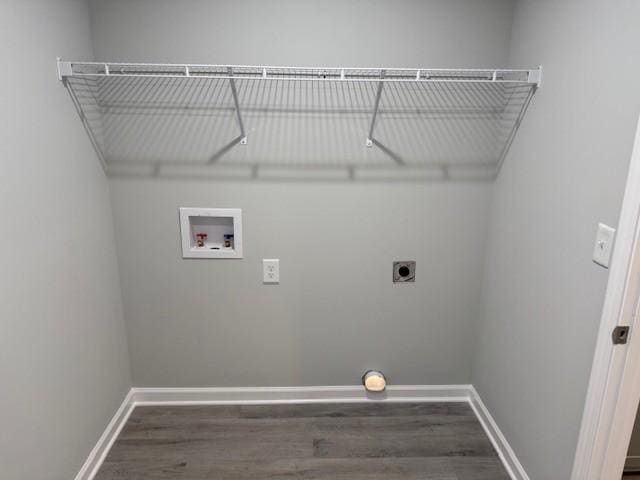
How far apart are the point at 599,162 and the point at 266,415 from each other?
186cm

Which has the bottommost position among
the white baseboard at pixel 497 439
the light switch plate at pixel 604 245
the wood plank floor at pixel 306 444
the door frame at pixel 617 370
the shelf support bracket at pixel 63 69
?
the wood plank floor at pixel 306 444

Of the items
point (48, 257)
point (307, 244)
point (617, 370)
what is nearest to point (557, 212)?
point (617, 370)

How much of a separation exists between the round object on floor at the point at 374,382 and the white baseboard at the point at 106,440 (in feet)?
4.05

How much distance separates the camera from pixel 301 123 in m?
1.98

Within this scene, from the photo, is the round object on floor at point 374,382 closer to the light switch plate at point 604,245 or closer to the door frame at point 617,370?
the door frame at point 617,370

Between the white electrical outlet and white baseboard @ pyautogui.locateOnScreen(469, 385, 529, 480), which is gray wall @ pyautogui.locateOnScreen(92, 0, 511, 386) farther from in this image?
white baseboard @ pyautogui.locateOnScreen(469, 385, 529, 480)

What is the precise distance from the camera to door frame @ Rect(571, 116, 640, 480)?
122 centimetres

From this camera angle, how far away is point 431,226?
6.99ft

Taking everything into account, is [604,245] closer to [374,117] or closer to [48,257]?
[374,117]

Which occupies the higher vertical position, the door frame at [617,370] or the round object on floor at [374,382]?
the door frame at [617,370]

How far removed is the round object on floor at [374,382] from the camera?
7.47ft

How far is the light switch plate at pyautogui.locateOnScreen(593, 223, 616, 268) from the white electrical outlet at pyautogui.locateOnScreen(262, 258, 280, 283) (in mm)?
1321

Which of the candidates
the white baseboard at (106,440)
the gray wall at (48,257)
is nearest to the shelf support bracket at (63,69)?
the gray wall at (48,257)

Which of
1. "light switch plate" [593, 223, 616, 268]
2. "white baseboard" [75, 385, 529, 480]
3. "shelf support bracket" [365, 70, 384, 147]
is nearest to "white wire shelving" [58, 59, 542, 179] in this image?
"shelf support bracket" [365, 70, 384, 147]
